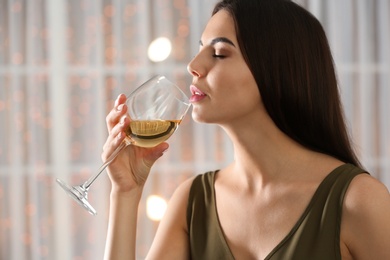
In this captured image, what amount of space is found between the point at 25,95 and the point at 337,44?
192 centimetres

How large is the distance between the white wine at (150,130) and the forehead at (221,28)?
237mm

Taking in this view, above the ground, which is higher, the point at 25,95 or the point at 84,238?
the point at 25,95

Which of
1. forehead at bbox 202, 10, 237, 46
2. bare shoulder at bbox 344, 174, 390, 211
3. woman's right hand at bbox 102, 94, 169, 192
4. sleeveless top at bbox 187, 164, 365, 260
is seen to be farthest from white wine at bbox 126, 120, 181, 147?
bare shoulder at bbox 344, 174, 390, 211

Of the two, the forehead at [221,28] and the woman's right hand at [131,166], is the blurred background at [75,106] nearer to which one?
the woman's right hand at [131,166]

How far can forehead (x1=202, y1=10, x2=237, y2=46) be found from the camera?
191 cm

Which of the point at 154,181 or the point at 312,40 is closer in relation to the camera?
the point at 312,40

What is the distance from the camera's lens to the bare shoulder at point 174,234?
2055mm

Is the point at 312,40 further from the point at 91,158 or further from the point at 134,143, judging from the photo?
the point at 91,158

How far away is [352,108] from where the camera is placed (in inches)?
185

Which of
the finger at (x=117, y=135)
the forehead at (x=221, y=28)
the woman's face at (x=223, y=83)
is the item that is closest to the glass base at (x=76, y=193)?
the finger at (x=117, y=135)

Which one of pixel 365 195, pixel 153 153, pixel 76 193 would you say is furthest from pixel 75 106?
pixel 365 195

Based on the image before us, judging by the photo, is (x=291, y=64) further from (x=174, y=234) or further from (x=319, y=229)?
(x=174, y=234)

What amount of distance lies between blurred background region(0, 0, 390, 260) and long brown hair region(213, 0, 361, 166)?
2611 millimetres

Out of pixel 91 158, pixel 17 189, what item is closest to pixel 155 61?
pixel 91 158
